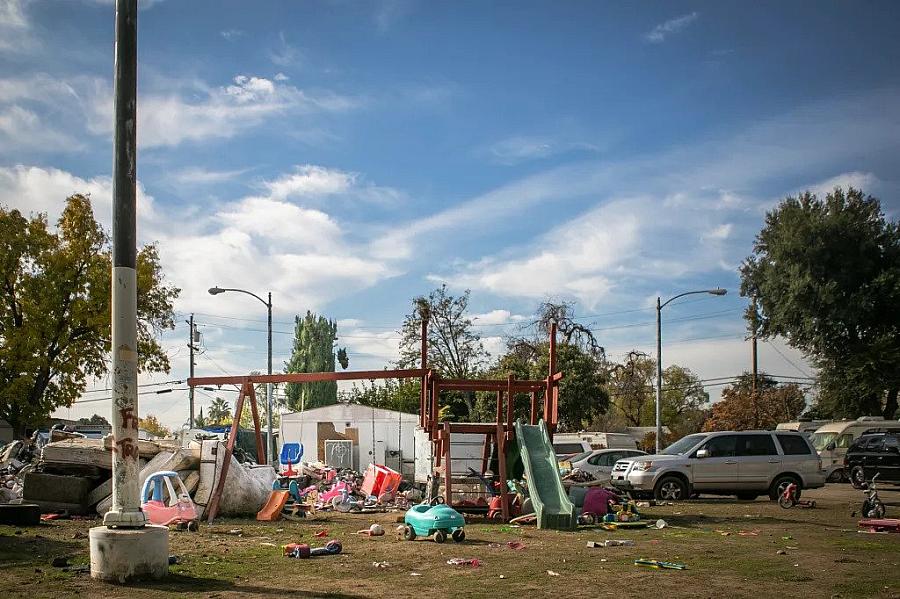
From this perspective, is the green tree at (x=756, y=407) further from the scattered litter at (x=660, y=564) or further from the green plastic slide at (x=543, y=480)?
the scattered litter at (x=660, y=564)

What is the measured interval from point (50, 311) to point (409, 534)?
28.3m

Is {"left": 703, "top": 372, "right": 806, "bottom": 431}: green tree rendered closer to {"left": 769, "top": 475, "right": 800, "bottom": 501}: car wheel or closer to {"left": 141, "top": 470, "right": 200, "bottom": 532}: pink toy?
{"left": 769, "top": 475, "right": 800, "bottom": 501}: car wheel

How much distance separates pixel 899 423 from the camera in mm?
37031

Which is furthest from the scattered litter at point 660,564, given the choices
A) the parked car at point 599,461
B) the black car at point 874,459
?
the black car at point 874,459

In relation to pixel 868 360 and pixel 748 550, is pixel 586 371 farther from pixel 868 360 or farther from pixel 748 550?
pixel 748 550

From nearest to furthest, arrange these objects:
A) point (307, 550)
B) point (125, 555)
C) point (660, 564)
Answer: point (125, 555)
point (660, 564)
point (307, 550)

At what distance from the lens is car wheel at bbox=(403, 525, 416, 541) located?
1493 centimetres

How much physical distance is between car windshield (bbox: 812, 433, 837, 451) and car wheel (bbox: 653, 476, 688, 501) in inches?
628

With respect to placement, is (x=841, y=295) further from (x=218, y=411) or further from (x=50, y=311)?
(x=218, y=411)

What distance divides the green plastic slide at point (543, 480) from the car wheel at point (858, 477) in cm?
1711

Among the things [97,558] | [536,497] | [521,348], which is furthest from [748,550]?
[521,348]

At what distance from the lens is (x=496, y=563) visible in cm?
1196

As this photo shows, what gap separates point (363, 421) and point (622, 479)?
19.4m

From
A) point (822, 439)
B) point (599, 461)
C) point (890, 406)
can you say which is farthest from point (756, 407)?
point (599, 461)
